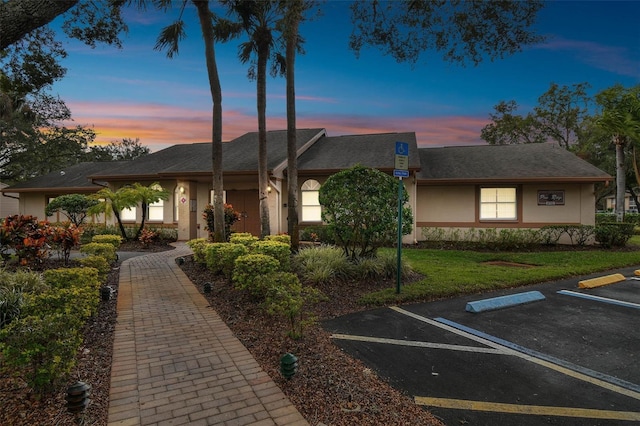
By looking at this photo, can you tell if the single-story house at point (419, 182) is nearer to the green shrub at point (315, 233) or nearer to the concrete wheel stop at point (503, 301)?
the green shrub at point (315, 233)

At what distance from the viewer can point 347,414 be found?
2.90 m

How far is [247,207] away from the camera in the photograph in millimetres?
16531

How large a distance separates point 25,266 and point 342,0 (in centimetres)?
937

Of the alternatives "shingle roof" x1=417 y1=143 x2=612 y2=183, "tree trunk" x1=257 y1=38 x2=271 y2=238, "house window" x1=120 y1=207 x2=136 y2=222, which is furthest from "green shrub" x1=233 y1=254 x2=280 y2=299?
"house window" x1=120 y1=207 x2=136 y2=222

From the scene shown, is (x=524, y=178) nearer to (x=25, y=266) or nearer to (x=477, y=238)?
(x=477, y=238)

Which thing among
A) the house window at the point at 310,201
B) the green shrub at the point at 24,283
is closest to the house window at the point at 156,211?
the house window at the point at 310,201

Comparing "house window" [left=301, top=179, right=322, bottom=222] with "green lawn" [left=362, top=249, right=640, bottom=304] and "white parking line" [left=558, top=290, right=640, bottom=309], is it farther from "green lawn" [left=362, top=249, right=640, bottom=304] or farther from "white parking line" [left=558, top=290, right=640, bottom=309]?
"white parking line" [left=558, top=290, right=640, bottom=309]

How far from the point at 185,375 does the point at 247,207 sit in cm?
1327

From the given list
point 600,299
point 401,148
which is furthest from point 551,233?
point 401,148

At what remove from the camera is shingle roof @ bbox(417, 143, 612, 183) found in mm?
14547

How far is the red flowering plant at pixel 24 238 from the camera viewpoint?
7.70 metres

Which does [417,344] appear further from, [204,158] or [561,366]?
[204,158]

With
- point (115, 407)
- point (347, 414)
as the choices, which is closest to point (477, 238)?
point (347, 414)

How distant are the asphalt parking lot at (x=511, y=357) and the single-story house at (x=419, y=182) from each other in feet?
29.3
